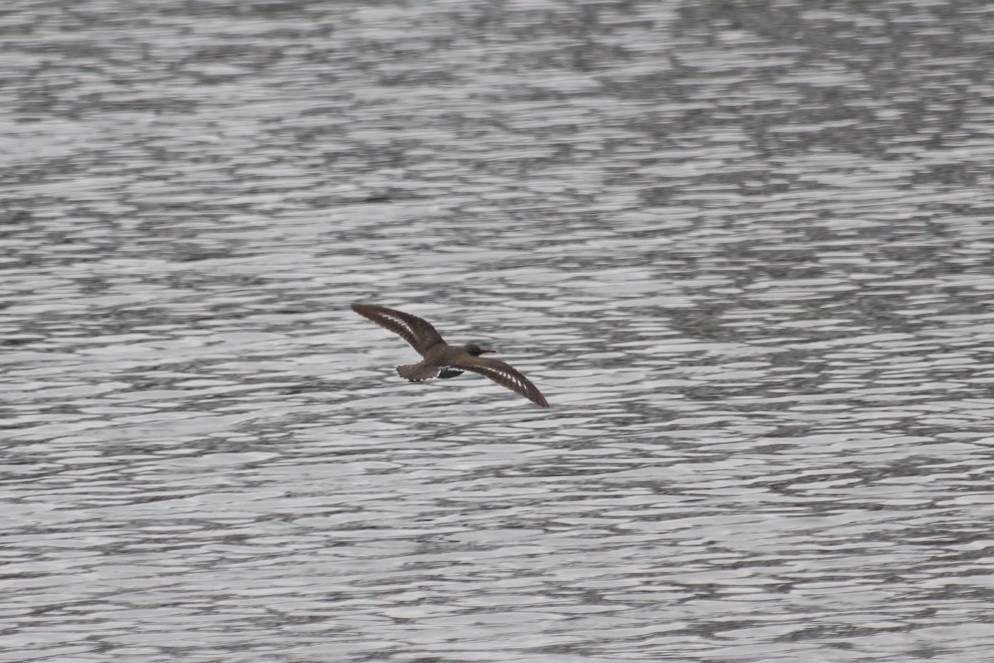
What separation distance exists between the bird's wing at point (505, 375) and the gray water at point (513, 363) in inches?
56.3

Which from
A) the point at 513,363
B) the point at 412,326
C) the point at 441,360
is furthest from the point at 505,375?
the point at 513,363

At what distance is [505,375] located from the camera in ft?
56.0

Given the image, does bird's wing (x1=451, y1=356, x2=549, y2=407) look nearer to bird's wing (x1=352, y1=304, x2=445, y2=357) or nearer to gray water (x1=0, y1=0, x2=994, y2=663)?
bird's wing (x1=352, y1=304, x2=445, y2=357)

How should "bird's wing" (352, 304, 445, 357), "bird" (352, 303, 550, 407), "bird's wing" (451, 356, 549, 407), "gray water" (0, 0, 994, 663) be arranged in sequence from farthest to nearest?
"bird's wing" (352, 304, 445, 357), "bird" (352, 303, 550, 407), "bird's wing" (451, 356, 549, 407), "gray water" (0, 0, 994, 663)

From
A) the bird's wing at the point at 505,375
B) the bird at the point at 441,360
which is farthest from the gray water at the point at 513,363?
the bird's wing at the point at 505,375

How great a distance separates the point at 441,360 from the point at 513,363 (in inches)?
219

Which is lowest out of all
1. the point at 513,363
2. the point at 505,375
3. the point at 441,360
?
the point at 513,363

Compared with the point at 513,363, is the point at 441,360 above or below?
above

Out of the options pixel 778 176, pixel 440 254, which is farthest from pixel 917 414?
pixel 778 176

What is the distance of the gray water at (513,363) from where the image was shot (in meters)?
16.2

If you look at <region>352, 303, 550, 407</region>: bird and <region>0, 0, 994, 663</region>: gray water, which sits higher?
<region>352, 303, 550, 407</region>: bird

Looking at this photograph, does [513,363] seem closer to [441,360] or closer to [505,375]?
[441,360]

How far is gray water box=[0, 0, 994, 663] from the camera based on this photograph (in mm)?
16219

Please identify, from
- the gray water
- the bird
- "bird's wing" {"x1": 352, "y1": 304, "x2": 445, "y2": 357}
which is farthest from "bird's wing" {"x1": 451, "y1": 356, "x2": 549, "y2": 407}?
the gray water
